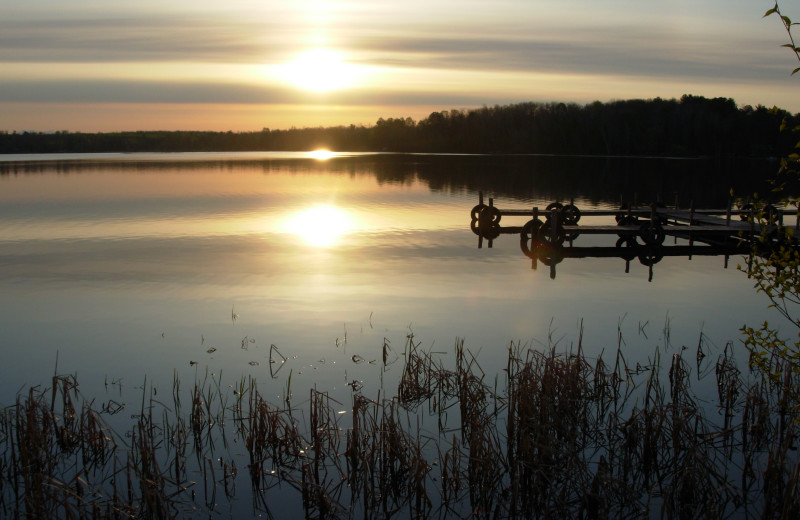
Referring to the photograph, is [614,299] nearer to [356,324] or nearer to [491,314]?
[491,314]

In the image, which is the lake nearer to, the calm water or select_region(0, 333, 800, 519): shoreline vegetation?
the calm water

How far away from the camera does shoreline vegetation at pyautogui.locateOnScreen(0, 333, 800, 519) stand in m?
7.59

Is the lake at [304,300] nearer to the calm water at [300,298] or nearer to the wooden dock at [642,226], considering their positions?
the calm water at [300,298]

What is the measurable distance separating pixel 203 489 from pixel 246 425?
1551 millimetres

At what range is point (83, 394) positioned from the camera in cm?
1160

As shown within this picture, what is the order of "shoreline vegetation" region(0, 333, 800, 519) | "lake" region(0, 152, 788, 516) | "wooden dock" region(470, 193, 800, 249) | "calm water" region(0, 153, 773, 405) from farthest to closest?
"wooden dock" region(470, 193, 800, 249) < "calm water" region(0, 153, 773, 405) < "lake" region(0, 152, 788, 516) < "shoreline vegetation" region(0, 333, 800, 519)

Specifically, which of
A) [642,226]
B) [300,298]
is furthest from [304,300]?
[642,226]

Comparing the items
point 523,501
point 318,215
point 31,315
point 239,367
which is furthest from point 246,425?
point 318,215

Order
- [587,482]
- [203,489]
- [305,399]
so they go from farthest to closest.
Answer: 1. [305,399]
2. [203,489]
3. [587,482]

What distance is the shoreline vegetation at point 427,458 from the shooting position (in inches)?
299

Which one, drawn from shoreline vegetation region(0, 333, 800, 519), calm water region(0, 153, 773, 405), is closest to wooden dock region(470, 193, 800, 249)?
calm water region(0, 153, 773, 405)

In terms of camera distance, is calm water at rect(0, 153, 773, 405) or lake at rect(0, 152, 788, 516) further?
calm water at rect(0, 153, 773, 405)

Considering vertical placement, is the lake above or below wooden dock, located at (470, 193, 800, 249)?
below

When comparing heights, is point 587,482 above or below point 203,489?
above
